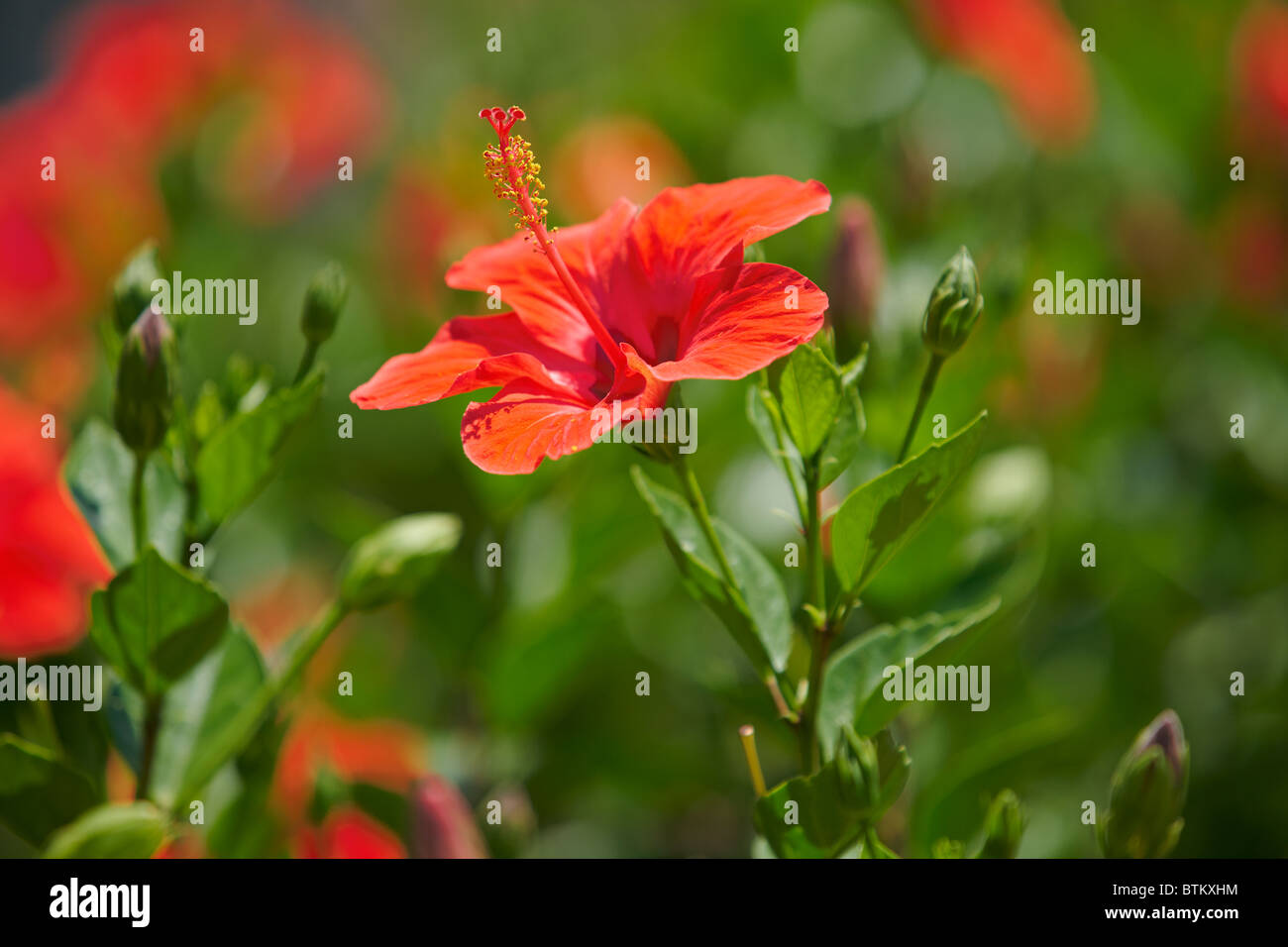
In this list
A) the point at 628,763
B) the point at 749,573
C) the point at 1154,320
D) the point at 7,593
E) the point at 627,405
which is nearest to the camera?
the point at 627,405

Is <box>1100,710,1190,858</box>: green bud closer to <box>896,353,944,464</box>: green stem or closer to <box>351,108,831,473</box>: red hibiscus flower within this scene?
<box>896,353,944,464</box>: green stem

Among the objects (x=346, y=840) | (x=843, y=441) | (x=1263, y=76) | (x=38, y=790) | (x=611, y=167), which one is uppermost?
(x=1263, y=76)

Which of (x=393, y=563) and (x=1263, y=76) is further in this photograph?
(x=1263, y=76)

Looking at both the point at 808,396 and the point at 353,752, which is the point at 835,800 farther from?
the point at 353,752

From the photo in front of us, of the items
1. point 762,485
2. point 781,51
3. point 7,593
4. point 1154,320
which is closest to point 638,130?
point 781,51

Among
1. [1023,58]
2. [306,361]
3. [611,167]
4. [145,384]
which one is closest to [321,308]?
[306,361]
